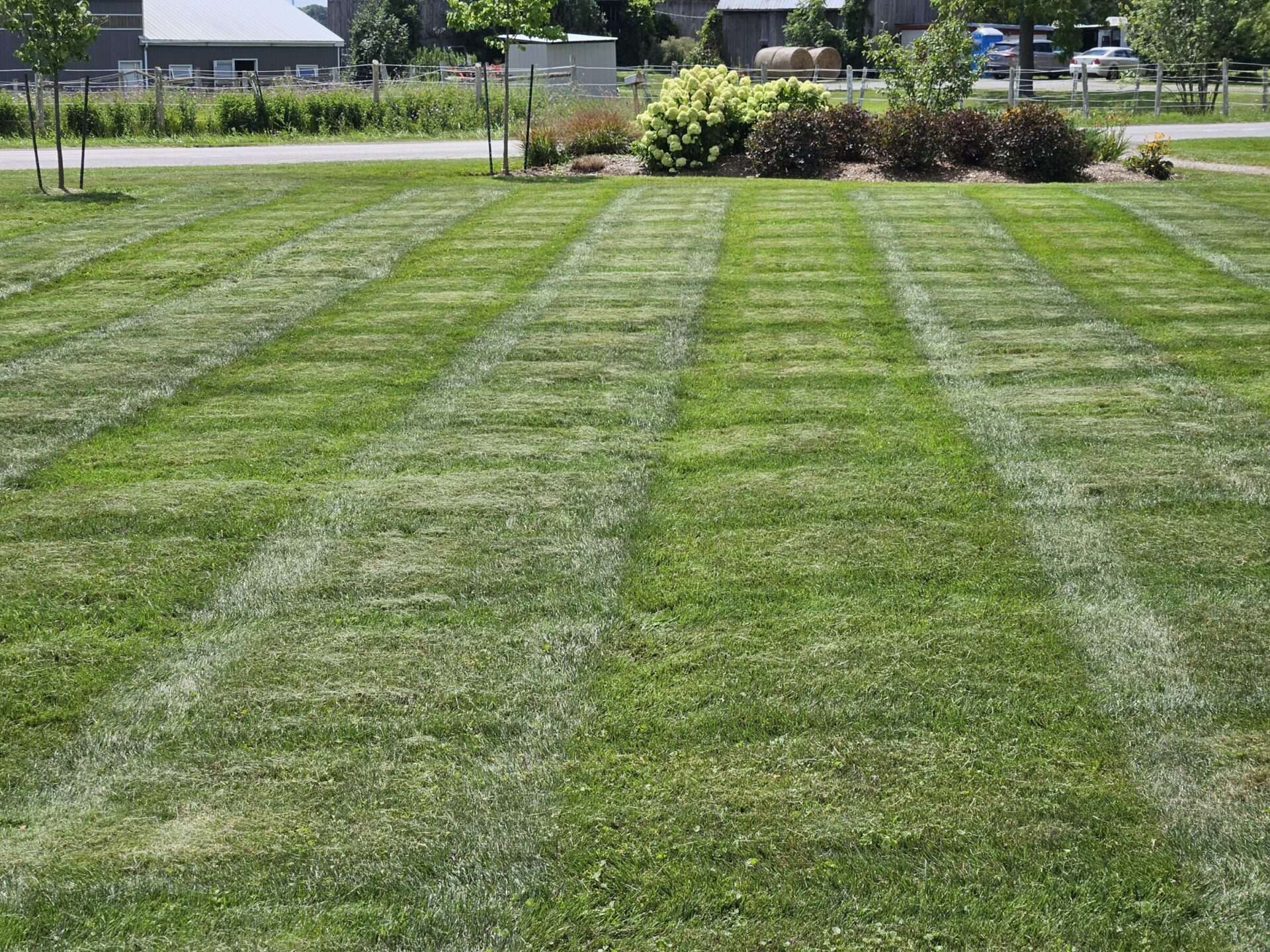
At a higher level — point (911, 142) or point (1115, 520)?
point (911, 142)

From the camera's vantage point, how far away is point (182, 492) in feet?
22.0

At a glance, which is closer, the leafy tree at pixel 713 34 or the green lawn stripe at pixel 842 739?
the green lawn stripe at pixel 842 739

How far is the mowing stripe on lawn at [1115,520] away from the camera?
3.85 m

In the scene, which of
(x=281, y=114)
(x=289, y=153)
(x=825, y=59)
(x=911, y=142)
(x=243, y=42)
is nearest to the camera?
(x=911, y=142)

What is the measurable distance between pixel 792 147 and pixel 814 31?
139 ft

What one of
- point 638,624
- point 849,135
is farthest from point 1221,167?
point 638,624

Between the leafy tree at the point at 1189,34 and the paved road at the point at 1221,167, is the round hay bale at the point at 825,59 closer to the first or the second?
the leafy tree at the point at 1189,34

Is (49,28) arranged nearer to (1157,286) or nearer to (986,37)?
(1157,286)

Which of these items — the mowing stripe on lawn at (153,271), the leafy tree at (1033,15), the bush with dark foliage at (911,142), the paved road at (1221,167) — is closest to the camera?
the mowing stripe on lawn at (153,271)

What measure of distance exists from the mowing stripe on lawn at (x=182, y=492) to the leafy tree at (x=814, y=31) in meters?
50.5

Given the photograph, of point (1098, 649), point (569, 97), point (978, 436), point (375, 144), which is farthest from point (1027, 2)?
point (1098, 649)

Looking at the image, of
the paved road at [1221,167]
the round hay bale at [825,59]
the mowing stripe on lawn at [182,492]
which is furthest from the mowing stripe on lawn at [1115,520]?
the round hay bale at [825,59]

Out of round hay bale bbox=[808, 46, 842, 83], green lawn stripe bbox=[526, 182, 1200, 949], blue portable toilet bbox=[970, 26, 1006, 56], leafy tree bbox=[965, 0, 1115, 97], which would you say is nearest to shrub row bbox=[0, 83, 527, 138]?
leafy tree bbox=[965, 0, 1115, 97]

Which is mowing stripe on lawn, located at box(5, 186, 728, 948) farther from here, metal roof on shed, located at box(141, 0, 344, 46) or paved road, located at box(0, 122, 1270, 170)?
metal roof on shed, located at box(141, 0, 344, 46)
